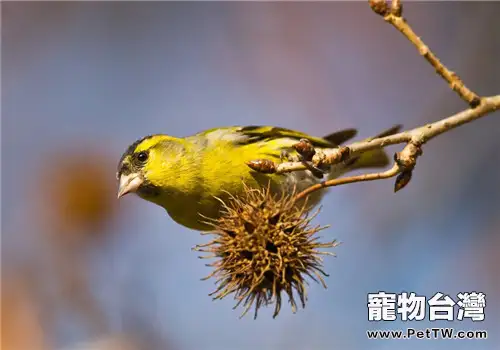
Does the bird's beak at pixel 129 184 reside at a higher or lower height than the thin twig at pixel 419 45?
lower

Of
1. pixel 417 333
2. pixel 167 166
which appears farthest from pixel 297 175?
pixel 417 333

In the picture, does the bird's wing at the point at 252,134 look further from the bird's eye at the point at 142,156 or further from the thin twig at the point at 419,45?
the thin twig at the point at 419,45

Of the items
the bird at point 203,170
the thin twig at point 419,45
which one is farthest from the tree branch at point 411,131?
the bird at point 203,170

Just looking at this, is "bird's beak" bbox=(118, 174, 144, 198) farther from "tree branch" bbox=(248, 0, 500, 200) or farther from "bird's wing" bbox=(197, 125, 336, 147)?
"tree branch" bbox=(248, 0, 500, 200)

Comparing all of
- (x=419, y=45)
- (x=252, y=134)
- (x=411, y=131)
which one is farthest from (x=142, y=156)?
(x=419, y=45)

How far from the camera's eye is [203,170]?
361 cm

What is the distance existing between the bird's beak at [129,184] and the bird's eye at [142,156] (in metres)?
0.12

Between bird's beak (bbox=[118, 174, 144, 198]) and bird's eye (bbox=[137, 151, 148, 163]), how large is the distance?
4.9 inches

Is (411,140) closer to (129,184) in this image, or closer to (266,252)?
(266,252)

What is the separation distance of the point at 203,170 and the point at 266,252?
3.48ft

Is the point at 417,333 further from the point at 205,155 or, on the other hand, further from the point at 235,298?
the point at 205,155

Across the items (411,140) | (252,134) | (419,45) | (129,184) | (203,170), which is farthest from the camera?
(252,134)

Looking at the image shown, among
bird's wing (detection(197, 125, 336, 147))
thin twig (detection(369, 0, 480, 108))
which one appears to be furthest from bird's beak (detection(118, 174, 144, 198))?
thin twig (detection(369, 0, 480, 108))

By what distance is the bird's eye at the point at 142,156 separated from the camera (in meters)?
3.62
